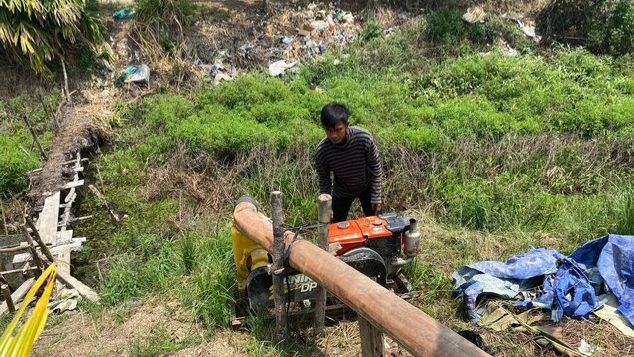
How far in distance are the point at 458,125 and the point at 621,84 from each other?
3162mm

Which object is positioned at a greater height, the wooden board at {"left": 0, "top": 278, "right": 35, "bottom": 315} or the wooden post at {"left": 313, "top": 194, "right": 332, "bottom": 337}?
the wooden post at {"left": 313, "top": 194, "right": 332, "bottom": 337}

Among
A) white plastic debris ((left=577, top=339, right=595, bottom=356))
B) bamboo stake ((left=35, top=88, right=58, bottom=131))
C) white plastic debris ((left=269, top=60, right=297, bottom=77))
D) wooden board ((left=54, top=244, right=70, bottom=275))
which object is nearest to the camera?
white plastic debris ((left=577, top=339, right=595, bottom=356))

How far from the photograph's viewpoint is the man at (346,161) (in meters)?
3.73

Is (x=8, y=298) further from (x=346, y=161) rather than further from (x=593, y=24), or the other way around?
(x=593, y=24)

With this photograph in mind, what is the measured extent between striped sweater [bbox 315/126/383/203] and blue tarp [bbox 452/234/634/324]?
106 centimetres

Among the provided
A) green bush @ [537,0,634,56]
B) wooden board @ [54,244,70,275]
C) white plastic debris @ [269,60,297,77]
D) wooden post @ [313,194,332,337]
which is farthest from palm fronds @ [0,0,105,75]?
green bush @ [537,0,634,56]

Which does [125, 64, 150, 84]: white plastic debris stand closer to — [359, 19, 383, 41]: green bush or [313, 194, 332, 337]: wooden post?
[359, 19, 383, 41]: green bush

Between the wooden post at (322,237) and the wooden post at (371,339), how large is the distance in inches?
13.1

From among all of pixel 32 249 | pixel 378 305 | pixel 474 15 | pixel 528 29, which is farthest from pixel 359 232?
pixel 528 29

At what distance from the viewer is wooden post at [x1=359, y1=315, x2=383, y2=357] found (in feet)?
9.33

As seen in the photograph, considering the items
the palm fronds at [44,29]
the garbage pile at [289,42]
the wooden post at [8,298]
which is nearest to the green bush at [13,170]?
the palm fronds at [44,29]

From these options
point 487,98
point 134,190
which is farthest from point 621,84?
point 134,190

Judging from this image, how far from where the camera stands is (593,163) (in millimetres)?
Result: 6176

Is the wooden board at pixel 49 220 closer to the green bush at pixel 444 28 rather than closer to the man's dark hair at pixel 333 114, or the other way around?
the man's dark hair at pixel 333 114
